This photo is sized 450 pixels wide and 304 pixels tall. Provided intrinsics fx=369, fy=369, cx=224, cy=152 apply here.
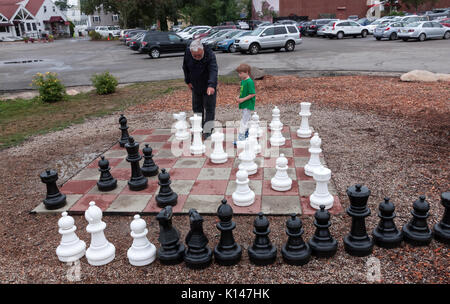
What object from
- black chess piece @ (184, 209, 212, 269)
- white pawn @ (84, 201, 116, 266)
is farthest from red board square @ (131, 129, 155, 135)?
black chess piece @ (184, 209, 212, 269)

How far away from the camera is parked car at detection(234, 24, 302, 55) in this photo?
2142 centimetres

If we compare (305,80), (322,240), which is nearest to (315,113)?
(305,80)

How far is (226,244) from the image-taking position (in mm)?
3105

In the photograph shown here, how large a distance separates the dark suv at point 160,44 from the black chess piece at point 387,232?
2090cm

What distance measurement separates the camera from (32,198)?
4.65m

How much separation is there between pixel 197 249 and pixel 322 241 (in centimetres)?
106

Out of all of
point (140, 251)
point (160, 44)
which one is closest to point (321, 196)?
point (140, 251)

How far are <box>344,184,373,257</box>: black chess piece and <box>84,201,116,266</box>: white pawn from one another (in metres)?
2.08

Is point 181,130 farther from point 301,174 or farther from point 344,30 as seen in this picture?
point 344,30

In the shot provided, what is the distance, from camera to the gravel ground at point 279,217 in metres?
3.01

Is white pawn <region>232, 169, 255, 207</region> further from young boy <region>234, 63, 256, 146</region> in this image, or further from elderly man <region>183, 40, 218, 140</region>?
elderly man <region>183, 40, 218, 140</region>

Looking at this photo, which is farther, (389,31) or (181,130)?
(389,31)
